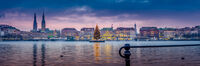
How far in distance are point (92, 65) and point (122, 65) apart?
2.87 metres

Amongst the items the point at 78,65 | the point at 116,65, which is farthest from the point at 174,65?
the point at 78,65

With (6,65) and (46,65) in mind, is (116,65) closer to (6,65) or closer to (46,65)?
(46,65)

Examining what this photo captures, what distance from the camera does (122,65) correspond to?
2125 centimetres

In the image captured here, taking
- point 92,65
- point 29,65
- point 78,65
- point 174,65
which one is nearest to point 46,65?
point 29,65

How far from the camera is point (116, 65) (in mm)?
21266

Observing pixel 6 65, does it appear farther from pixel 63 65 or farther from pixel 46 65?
pixel 63 65

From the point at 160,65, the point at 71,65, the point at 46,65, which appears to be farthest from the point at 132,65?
the point at 46,65

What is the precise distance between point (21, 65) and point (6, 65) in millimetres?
1378

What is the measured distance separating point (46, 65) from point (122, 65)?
7.27 meters

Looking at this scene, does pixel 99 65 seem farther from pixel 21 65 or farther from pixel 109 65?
pixel 21 65

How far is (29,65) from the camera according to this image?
69.3 feet

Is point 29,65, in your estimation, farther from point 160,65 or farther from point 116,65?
point 160,65

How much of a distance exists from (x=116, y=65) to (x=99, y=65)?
1.64 metres

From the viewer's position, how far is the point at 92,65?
69.1 ft
